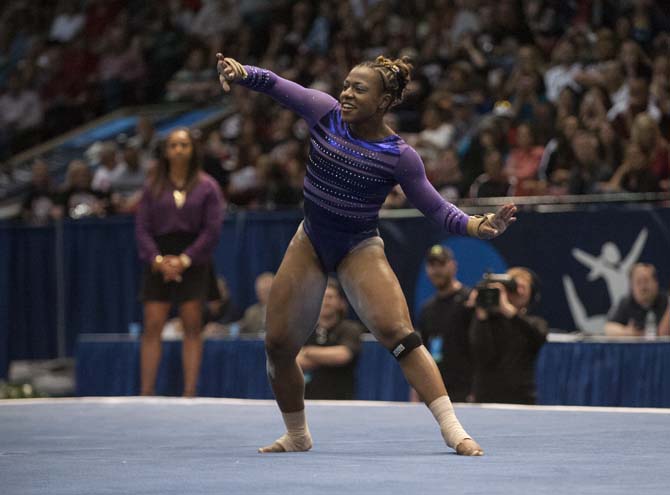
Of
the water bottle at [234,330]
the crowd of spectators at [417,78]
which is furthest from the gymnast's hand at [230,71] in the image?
the crowd of spectators at [417,78]

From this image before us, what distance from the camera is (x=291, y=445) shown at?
5.17 m

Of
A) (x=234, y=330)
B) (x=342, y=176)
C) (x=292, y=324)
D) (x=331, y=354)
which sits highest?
(x=342, y=176)

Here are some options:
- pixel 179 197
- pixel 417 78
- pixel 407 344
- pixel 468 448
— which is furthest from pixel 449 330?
pixel 417 78

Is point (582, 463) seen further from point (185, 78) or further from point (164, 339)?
point (185, 78)

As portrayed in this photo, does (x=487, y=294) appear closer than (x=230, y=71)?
No

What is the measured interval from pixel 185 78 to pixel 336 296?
8254mm

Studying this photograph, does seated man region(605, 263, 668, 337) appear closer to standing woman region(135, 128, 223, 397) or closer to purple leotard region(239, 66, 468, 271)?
standing woman region(135, 128, 223, 397)

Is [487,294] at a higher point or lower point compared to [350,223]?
lower

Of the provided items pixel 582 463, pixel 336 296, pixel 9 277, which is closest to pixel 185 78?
pixel 9 277

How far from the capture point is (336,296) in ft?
27.7

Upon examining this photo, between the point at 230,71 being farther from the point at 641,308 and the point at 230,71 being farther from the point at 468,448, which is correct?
the point at 641,308

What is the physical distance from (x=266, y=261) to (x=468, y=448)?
6.04 m

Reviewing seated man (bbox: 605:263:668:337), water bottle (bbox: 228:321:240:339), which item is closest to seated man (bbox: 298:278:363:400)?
water bottle (bbox: 228:321:240:339)

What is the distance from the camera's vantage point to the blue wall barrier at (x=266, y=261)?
9.23 metres
